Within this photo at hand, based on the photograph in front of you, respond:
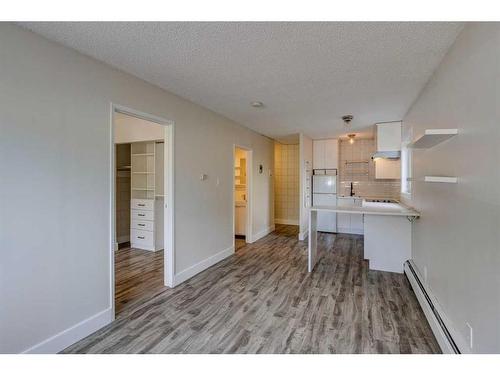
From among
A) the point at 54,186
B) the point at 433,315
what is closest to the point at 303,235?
the point at 433,315

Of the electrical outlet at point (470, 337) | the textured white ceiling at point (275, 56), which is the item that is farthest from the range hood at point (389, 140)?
the electrical outlet at point (470, 337)

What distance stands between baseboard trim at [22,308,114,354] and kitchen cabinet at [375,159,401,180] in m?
4.80

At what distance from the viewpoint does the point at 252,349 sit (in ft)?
6.50

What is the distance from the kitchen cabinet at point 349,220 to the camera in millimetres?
6219

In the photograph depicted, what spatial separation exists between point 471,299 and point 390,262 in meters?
2.29

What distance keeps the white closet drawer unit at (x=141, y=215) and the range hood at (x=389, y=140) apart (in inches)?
167

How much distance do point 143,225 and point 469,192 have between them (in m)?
4.69

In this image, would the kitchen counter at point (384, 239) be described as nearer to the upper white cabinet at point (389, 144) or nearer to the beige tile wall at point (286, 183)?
the upper white cabinet at point (389, 144)

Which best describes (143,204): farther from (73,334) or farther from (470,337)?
(470,337)

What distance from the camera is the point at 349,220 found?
6.38 metres

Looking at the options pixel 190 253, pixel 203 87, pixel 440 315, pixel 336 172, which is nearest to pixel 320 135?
pixel 336 172

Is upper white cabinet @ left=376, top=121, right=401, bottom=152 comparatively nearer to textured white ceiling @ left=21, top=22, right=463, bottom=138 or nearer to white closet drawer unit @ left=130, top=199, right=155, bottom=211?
textured white ceiling @ left=21, top=22, right=463, bottom=138

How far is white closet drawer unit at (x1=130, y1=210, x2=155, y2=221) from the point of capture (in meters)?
4.67

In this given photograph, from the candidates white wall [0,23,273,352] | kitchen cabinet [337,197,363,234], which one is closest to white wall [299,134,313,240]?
kitchen cabinet [337,197,363,234]
